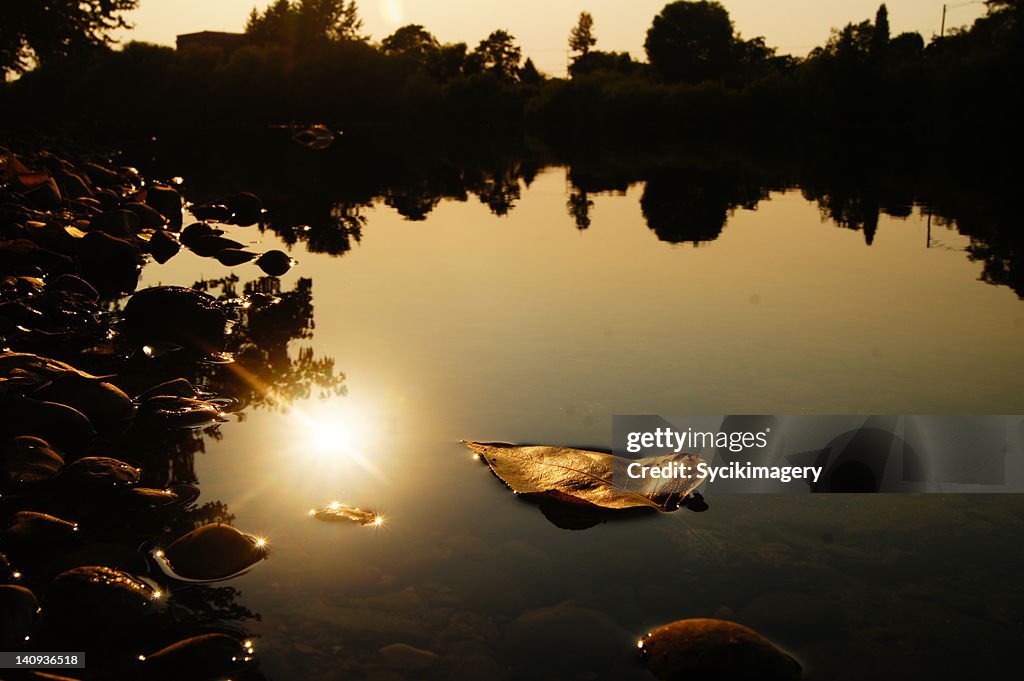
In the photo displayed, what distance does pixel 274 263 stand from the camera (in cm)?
1294

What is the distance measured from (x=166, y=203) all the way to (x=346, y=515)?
14.5m

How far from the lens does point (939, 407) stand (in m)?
6.66

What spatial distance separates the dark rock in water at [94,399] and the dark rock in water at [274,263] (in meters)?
6.66

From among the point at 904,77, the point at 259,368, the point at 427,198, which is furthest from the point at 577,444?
the point at 904,77

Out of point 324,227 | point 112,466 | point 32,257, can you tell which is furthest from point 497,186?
point 112,466

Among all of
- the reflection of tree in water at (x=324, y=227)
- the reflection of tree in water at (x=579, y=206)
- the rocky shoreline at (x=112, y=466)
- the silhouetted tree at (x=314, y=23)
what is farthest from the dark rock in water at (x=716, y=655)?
the silhouetted tree at (x=314, y=23)

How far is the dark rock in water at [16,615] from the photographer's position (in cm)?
353

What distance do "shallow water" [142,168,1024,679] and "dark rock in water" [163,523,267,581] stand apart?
114 mm

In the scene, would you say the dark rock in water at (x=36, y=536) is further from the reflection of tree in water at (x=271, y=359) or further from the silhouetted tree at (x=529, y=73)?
the silhouetted tree at (x=529, y=73)

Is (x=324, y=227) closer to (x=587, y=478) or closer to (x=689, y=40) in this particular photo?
(x=587, y=478)

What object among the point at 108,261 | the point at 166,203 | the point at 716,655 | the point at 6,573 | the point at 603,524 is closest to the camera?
the point at 716,655

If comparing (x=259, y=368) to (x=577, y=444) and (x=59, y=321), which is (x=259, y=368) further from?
(x=577, y=444)

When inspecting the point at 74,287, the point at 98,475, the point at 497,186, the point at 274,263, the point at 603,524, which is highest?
the point at 497,186

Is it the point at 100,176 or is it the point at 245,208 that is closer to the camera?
the point at 245,208
